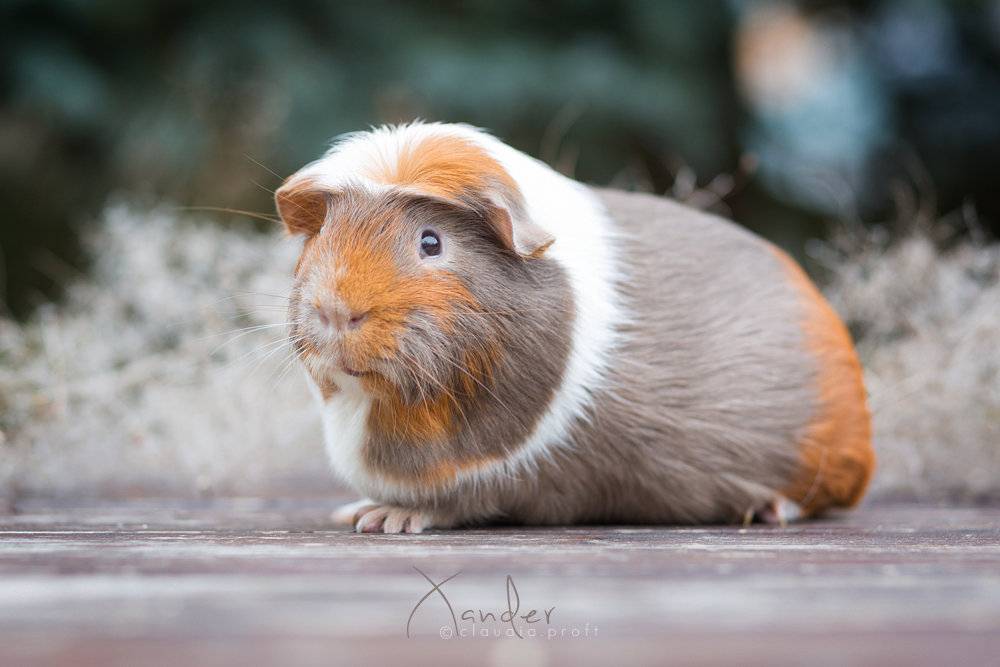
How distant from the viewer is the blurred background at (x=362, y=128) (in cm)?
343

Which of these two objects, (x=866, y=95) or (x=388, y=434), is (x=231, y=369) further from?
(x=866, y=95)

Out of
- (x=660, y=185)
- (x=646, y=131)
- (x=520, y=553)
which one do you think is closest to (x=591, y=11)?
(x=646, y=131)

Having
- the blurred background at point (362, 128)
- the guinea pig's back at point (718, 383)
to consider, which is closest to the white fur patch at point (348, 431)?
the guinea pig's back at point (718, 383)

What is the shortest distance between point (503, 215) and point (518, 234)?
0.20 ft

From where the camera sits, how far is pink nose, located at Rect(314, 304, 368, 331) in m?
2.07

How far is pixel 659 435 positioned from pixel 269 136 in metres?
4.29

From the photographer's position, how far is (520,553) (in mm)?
1801

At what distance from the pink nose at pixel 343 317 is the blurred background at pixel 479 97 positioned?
364cm

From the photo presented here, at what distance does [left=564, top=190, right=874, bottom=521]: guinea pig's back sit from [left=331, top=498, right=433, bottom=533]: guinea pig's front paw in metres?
0.50

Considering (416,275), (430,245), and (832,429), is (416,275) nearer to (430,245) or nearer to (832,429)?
(430,245)

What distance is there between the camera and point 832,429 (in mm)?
2729

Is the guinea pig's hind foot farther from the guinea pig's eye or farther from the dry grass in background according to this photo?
the guinea pig's eye

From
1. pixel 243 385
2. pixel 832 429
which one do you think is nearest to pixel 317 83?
pixel 243 385

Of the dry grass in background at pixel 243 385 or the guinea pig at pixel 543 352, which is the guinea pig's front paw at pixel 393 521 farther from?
the dry grass in background at pixel 243 385
